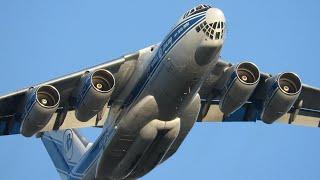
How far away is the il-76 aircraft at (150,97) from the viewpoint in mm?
18359

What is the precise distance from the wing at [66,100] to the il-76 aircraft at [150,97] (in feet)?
0.08

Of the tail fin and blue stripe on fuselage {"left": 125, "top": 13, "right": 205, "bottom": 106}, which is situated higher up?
blue stripe on fuselage {"left": 125, "top": 13, "right": 205, "bottom": 106}

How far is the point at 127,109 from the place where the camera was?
19922 mm

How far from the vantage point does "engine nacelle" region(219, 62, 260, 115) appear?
19.7 meters

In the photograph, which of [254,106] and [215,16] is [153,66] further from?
[254,106]

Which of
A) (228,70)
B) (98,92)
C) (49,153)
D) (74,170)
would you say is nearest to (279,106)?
(228,70)

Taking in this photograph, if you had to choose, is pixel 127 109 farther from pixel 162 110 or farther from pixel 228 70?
pixel 228 70

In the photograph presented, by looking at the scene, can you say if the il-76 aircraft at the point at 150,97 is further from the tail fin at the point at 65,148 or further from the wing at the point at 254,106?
the tail fin at the point at 65,148

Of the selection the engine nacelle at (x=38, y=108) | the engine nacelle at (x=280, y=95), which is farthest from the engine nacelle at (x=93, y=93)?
the engine nacelle at (x=280, y=95)

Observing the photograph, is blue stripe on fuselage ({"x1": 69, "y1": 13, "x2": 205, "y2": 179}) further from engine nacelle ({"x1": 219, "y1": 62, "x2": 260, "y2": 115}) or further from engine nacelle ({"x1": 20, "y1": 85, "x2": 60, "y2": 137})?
engine nacelle ({"x1": 219, "y1": 62, "x2": 260, "y2": 115})

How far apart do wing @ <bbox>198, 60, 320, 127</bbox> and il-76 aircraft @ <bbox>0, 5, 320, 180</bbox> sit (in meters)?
0.04

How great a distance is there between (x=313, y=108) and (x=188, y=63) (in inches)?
256

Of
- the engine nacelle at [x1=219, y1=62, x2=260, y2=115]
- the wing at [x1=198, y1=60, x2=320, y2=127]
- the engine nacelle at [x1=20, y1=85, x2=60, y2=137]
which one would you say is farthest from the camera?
the wing at [x1=198, y1=60, x2=320, y2=127]

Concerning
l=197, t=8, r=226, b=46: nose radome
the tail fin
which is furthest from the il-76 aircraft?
the tail fin
